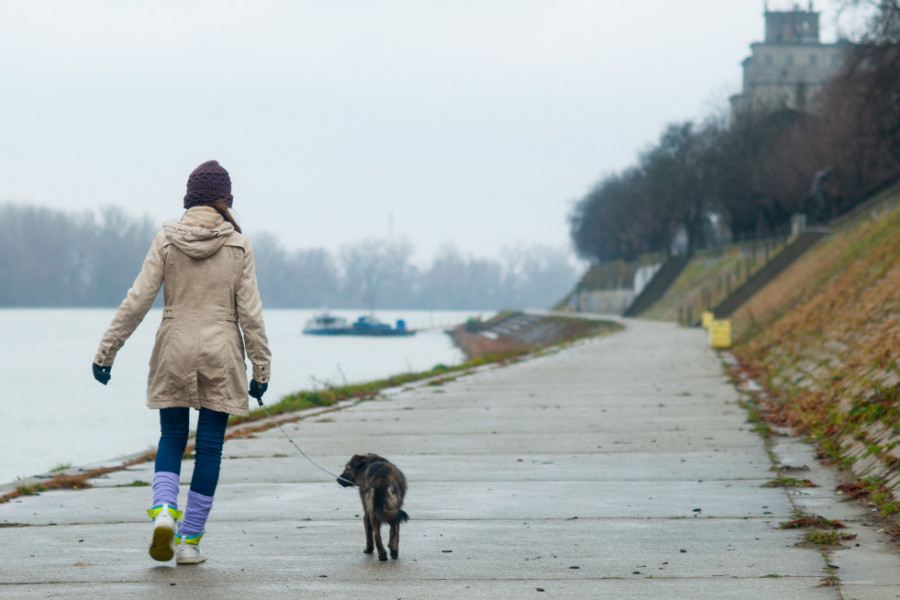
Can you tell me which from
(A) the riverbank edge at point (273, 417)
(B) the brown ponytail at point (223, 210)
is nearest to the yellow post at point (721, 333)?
(A) the riverbank edge at point (273, 417)

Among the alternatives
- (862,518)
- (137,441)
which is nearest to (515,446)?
(862,518)

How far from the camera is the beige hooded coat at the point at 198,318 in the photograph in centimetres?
549

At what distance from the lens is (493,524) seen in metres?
6.63

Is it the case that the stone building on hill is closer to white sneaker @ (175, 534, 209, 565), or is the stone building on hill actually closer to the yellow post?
the yellow post

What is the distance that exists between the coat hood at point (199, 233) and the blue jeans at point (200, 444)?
2.69 ft

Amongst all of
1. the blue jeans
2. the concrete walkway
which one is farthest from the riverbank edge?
the blue jeans

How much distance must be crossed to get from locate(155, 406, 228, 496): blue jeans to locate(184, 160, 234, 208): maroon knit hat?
1.13 metres

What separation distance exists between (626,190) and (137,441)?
84.3 m

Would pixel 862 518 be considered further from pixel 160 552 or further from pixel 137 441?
pixel 137 441

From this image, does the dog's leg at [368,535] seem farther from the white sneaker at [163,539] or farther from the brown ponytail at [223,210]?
the brown ponytail at [223,210]

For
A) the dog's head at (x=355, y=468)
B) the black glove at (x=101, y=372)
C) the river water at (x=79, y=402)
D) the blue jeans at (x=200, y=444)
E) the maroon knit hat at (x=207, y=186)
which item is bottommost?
the river water at (x=79, y=402)

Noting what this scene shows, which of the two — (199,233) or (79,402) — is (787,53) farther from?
(199,233)

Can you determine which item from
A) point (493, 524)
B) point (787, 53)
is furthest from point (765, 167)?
point (493, 524)

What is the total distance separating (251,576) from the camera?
5223 millimetres
